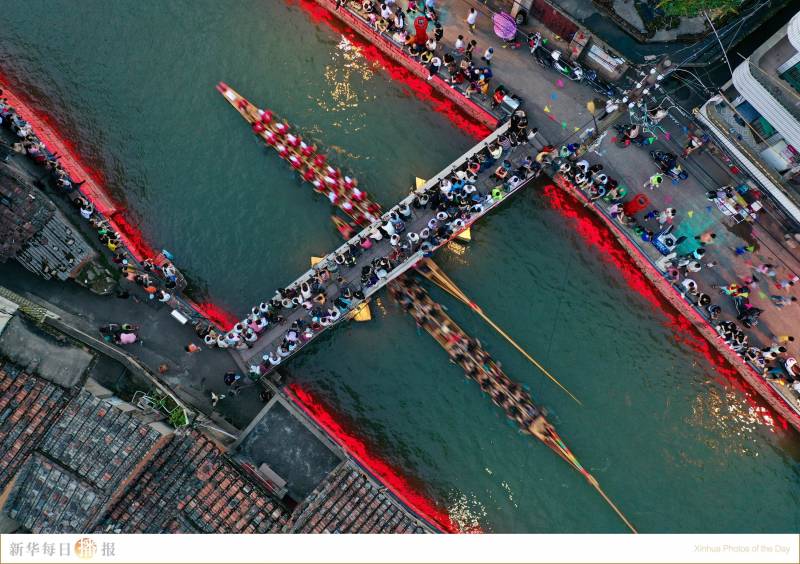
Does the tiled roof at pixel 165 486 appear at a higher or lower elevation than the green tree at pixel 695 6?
lower

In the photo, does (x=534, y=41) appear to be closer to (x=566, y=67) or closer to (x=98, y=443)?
(x=566, y=67)

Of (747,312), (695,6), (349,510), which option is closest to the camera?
(349,510)

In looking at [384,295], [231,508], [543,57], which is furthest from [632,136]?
[231,508]

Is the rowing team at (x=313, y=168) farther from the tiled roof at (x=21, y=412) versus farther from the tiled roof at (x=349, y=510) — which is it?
the tiled roof at (x=21, y=412)

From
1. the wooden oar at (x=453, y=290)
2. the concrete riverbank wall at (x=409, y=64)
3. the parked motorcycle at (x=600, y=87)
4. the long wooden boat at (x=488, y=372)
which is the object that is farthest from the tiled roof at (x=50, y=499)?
the parked motorcycle at (x=600, y=87)

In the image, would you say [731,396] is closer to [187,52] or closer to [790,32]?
[790,32]

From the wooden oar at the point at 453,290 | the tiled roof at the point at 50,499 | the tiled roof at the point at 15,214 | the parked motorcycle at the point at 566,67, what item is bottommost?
the tiled roof at the point at 50,499

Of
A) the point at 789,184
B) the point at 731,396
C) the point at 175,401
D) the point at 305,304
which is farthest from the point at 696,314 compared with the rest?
the point at 175,401
